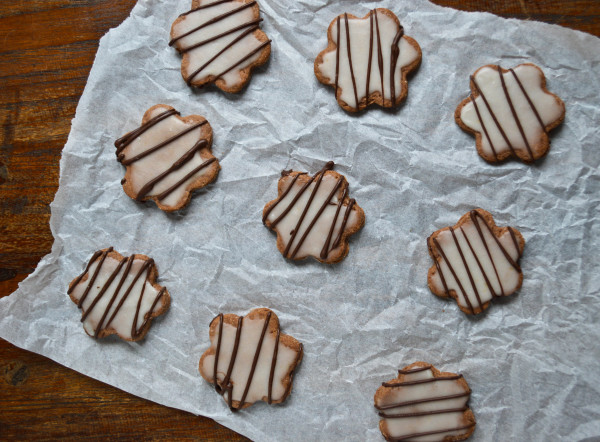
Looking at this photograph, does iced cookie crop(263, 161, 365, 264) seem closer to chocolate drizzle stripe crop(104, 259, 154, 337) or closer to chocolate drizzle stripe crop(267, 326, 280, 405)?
chocolate drizzle stripe crop(267, 326, 280, 405)

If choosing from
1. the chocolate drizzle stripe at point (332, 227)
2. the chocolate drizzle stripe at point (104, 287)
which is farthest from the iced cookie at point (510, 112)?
the chocolate drizzle stripe at point (104, 287)

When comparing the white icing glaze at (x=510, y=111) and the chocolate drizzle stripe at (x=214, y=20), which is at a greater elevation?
the chocolate drizzle stripe at (x=214, y=20)

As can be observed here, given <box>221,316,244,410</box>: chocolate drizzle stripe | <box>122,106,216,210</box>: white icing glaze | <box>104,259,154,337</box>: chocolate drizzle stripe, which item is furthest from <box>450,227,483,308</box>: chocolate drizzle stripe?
<box>104,259,154,337</box>: chocolate drizzle stripe

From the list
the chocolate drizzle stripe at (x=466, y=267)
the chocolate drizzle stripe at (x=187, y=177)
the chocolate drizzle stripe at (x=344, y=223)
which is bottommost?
the chocolate drizzle stripe at (x=466, y=267)

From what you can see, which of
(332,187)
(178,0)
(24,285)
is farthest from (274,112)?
(24,285)

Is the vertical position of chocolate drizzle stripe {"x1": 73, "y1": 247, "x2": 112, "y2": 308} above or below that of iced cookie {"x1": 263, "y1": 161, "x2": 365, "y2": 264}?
below

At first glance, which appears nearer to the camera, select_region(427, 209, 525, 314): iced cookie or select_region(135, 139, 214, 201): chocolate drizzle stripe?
select_region(427, 209, 525, 314): iced cookie

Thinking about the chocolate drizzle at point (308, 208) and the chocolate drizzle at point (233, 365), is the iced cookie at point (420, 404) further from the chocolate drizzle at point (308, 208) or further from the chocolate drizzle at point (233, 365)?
the chocolate drizzle at point (308, 208)
